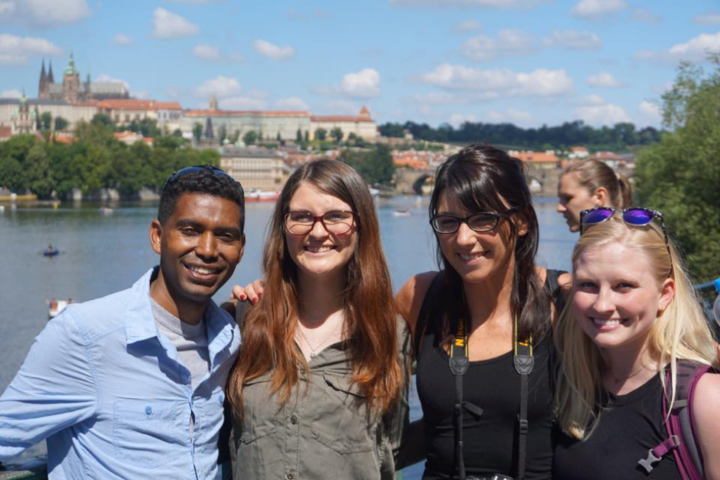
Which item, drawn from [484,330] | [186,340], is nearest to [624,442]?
[484,330]

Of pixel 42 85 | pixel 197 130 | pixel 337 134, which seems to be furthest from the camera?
pixel 42 85

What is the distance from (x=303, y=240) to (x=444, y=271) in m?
0.30

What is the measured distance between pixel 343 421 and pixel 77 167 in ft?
165

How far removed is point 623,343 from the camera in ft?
5.34

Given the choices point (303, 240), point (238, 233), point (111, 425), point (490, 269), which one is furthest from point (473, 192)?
point (111, 425)

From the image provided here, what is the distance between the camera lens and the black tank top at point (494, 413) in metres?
1.72

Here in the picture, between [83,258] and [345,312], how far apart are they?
924 inches

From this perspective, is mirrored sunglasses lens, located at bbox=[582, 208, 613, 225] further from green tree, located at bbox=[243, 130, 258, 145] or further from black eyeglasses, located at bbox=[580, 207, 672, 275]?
green tree, located at bbox=[243, 130, 258, 145]

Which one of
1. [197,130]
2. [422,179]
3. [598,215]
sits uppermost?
[598,215]

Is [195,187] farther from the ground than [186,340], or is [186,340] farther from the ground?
[195,187]

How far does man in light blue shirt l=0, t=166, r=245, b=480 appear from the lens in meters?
1.59

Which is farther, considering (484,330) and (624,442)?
(484,330)

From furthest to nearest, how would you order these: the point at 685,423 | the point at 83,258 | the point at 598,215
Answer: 1. the point at 83,258
2. the point at 598,215
3. the point at 685,423

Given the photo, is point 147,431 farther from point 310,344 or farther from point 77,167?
point 77,167
